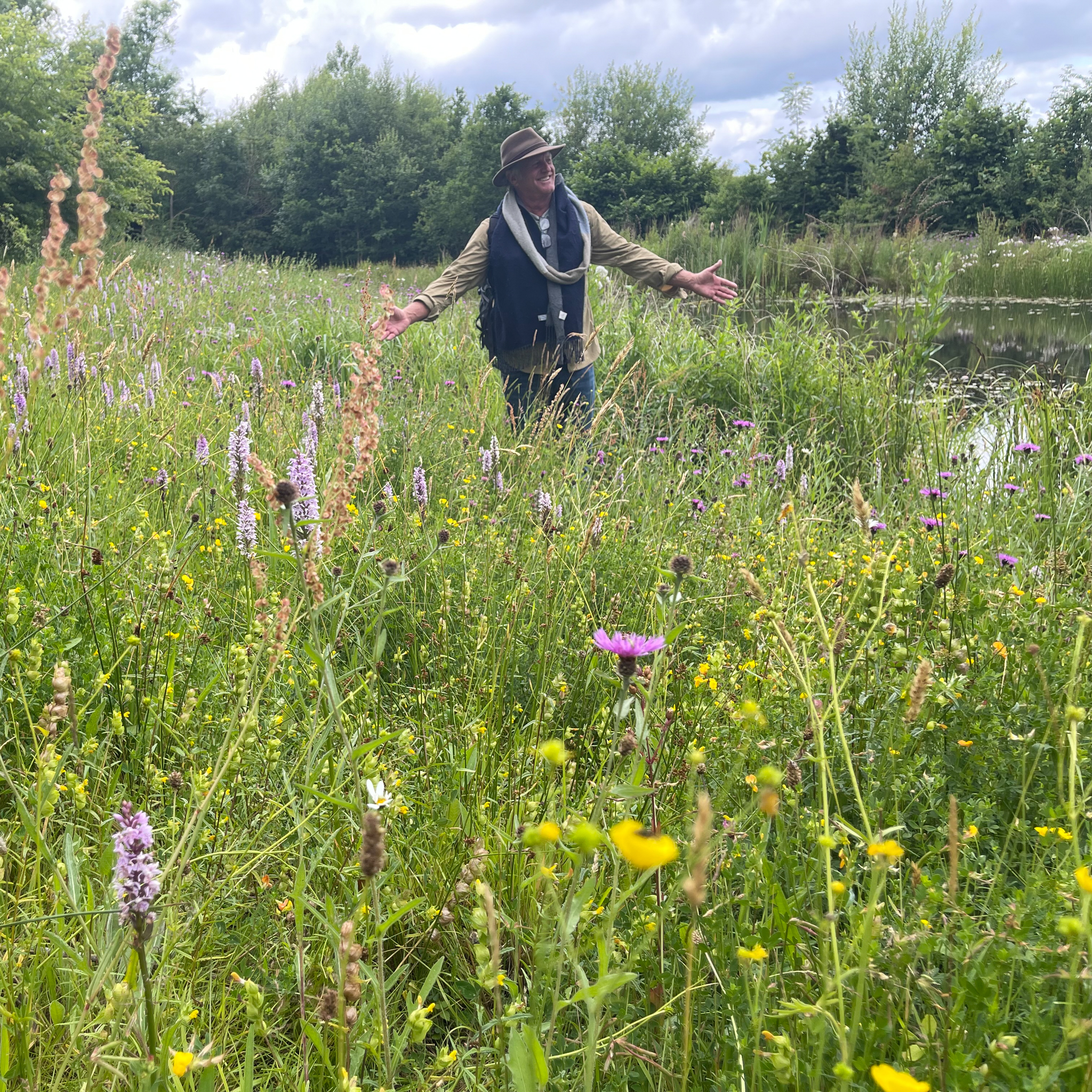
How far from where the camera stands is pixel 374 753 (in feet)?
5.76

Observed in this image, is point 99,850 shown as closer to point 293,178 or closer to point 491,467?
point 491,467

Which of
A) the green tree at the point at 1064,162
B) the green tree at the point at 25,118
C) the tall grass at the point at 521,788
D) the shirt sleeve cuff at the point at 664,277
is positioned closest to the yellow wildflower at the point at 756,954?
the tall grass at the point at 521,788

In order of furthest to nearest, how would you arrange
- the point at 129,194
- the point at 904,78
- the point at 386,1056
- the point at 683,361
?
the point at 904,78
the point at 129,194
the point at 683,361
the point at 386,1056

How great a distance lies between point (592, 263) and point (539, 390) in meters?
0.92

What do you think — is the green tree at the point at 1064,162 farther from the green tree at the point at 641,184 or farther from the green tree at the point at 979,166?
the green tree at the point at 641,184

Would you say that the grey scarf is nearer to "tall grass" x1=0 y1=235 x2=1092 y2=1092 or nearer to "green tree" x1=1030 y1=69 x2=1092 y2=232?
"tall grass" x1=0 y1=235 x2=1092 y2=1092

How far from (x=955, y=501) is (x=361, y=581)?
2713 millimetres

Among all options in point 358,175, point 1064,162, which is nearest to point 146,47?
point 358,175

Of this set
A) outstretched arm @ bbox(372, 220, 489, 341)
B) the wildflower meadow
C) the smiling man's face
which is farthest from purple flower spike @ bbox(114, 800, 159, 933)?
the smiling man's face

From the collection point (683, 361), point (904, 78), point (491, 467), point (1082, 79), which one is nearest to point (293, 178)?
Answer: point (904, 78)

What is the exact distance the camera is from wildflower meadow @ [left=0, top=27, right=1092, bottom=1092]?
3.12ft

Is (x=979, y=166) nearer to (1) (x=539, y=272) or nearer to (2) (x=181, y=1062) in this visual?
(1) (x=539, y=272)

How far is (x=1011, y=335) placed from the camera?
11695 mm

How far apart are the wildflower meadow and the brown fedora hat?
2.29 meters
